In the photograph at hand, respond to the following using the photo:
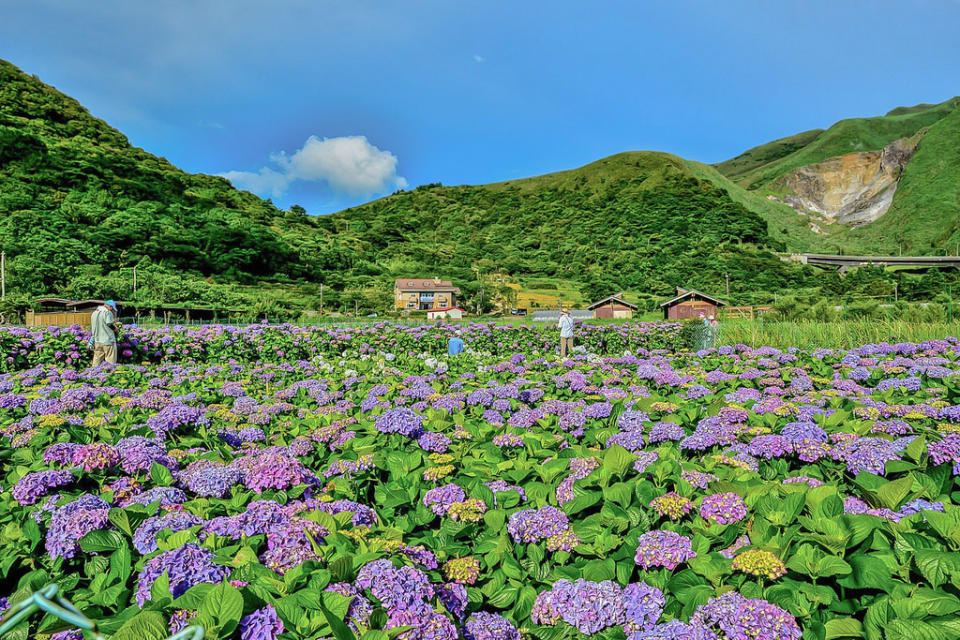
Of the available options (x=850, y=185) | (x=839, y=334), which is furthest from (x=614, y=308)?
(x=850, y=185)

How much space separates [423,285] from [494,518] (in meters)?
72.2

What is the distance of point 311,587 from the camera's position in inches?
42.9

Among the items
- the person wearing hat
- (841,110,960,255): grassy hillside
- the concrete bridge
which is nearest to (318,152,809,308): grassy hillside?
the concrete bridge

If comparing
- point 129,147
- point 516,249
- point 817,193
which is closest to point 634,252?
point 516,249

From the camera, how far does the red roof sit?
7124cm

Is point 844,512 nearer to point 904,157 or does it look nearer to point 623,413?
point 623,413

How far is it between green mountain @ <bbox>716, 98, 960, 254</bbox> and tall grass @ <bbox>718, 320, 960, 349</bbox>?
114365mm

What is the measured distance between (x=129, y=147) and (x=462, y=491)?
346 feet

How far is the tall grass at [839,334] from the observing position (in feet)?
24.0

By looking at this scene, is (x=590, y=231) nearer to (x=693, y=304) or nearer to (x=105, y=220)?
(x=693, y=304)

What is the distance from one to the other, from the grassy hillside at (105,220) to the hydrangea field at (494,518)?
1987 inches

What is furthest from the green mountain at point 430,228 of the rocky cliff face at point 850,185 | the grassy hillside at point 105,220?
the rocky cliff face at point 850,185

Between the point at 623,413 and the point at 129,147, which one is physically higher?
the point at 129,147

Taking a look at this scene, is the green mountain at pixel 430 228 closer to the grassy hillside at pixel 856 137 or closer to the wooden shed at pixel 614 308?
the grassy hillside at pixel 856 137
